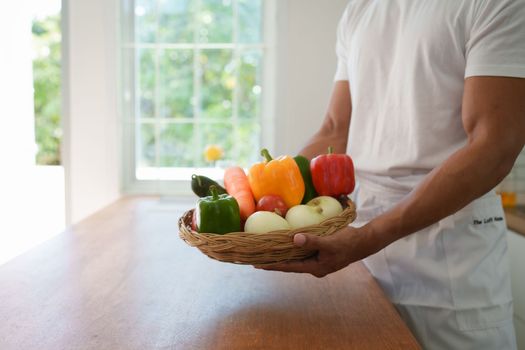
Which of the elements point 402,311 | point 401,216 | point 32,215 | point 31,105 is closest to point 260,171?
point 401,216

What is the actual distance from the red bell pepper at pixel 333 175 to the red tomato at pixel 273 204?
12 centimetres

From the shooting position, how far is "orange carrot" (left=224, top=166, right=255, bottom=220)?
1050 millimetres

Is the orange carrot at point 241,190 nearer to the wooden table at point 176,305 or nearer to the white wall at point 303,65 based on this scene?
the wooden table at point 176,305

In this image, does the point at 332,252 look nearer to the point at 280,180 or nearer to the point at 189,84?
the point at 280,180

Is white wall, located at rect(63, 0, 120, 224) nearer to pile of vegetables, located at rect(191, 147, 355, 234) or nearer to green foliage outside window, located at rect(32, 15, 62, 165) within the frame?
pile of vegetables, located at rect(191, 147, 355, 234)

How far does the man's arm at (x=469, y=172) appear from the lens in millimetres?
995

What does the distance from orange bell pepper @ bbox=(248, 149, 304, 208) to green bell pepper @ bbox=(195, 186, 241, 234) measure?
0.14 m

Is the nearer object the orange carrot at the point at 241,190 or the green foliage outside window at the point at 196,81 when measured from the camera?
the orange carrot at the point at 241,190

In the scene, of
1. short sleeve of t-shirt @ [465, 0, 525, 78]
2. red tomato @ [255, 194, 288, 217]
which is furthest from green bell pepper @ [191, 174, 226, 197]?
short sleeve of t-shirt @ [465, 0, 525, 78]

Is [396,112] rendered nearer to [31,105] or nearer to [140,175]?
[140,175]

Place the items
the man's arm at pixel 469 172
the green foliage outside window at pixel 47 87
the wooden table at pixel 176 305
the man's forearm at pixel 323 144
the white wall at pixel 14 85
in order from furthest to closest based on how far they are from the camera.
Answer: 1. the green foliage outside window at pixel 47 87
2. the white wall at pixel 14 85
3. the man's forearm at pixel 323 144
4. the man's arm at pixel 469 172
5. the wooden table at pixel 176 305

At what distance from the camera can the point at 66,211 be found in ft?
9.15

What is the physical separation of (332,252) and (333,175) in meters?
0.22

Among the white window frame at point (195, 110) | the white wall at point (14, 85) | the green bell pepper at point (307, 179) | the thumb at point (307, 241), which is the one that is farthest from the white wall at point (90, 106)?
the thumb at point (307, 241)
